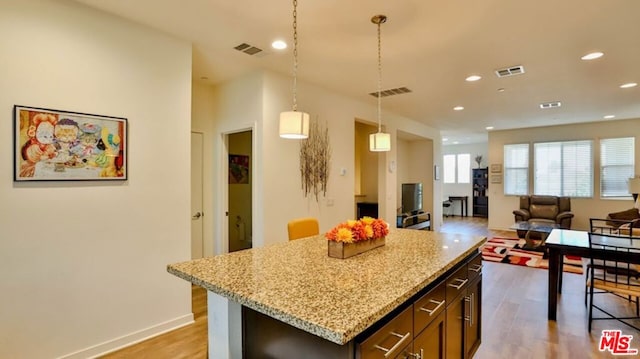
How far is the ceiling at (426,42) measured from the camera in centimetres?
253

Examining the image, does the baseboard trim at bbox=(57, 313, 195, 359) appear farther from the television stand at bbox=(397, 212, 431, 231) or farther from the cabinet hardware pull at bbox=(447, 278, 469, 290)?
the television stand at bbox=(397, 212, 431, 231)

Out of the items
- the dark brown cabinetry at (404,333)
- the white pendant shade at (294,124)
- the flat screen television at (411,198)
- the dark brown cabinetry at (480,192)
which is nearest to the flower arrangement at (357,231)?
the dark brown cabinetry at (404,333)

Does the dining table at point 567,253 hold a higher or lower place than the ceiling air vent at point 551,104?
lower

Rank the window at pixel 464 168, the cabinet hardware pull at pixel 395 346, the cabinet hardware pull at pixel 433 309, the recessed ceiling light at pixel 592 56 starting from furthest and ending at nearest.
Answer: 1. the window at pixel 464 168
2. the recessed ceiling light at pixel 592 56
3. the cabinet hardware pull at pixel 433 309
4. the cabinet hardware pull at pixel 395 346

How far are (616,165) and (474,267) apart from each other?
7.67m

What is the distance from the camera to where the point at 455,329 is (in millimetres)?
2027

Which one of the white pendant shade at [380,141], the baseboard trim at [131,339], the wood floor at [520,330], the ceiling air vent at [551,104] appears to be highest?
the ceiling air vent at [551,104]

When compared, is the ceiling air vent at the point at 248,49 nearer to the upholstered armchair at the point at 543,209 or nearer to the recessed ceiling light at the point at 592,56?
the recessed ceiling light at the point at 592,56

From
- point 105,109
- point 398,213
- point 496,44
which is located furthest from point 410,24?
point 398,213

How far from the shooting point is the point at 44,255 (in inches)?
92.0

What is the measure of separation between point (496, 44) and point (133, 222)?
12.4 feet

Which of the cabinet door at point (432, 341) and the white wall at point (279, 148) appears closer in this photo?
the cabinet door at point (432, 341)

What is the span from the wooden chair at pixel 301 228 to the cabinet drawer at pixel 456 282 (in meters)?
1.34

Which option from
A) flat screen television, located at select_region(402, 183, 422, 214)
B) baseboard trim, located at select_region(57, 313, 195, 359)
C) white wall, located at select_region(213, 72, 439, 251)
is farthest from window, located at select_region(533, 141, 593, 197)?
baseboard trim, located at select_region(57, 313, 195, 359)
